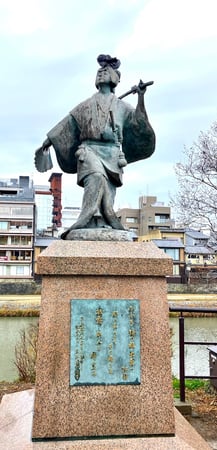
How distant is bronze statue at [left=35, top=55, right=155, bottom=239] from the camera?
371 cm

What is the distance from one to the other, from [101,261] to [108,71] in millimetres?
1967

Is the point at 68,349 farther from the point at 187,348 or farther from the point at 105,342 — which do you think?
the point at 187,348

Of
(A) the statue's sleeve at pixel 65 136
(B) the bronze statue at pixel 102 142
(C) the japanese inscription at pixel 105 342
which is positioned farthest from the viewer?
(A) the statue's sleeve at pixel 65 136

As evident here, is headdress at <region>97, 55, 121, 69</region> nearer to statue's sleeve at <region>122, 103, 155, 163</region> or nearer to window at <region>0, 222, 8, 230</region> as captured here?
statue's sleeve at <region>122, 103, 155, 163</region>

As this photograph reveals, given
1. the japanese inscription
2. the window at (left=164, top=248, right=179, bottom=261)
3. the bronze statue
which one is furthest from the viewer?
the window at (left=164, top=248, right=179, bottom=261)

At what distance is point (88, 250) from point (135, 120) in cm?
146

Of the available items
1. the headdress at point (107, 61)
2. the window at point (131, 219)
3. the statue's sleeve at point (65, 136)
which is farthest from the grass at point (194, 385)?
the window at point (131, 219)

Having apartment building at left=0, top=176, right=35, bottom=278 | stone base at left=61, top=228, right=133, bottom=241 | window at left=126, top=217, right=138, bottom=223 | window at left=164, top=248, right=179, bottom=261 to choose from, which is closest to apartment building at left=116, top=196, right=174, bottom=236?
window at left=126, top=217, right=138, bottom=223

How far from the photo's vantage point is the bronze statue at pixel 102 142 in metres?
3.71

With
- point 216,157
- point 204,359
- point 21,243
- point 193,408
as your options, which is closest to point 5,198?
point 21,243

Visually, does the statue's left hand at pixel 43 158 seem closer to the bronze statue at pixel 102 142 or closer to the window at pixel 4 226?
the bronze statue at pixel 102 142

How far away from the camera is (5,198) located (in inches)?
1357

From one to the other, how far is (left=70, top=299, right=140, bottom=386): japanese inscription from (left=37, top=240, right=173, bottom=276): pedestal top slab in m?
0.24

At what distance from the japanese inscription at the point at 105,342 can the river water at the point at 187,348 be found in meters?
5.26
